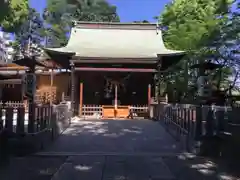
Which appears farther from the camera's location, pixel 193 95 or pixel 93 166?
pixel 193 95

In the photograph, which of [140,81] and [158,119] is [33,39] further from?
[158,119]

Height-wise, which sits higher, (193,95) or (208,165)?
(193,95)

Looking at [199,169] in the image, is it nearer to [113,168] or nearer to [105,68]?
[113,168]

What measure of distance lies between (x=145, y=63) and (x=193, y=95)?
19.6ft

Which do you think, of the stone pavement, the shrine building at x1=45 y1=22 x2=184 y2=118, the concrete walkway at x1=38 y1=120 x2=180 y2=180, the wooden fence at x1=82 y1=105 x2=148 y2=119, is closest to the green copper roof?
the shrine building at x1=45 y1=22 x2=184 y2=118

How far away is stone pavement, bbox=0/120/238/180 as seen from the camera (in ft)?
20.3

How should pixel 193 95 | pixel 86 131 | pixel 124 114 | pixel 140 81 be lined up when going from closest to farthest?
pixel 86 131 → pixel 124 114 → pixel 140 81 → pixel 193 95

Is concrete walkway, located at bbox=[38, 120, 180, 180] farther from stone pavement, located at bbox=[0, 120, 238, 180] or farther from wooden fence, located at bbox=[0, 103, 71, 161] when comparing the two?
wooden fence, located at bbox=[0, 103, 71, 161]

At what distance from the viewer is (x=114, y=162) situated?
293 inches

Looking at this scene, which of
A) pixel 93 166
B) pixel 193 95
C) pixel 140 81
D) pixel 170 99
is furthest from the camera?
pixel 170 99

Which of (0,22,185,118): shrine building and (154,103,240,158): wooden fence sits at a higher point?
(0,22,185,118): shrine building

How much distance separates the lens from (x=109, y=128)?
13.6 meters

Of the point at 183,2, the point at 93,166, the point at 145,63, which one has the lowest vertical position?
the point at 93,166

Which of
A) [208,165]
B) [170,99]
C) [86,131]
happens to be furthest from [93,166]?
[170,99]
